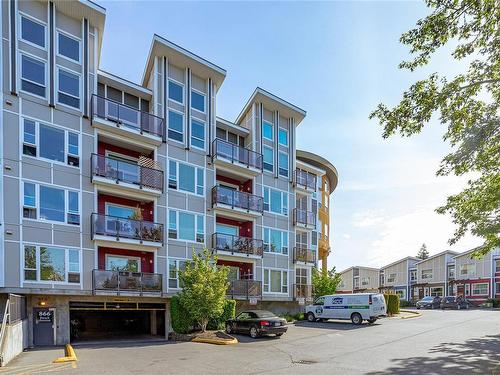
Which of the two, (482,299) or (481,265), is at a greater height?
(481,265)

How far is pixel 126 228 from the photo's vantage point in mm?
21812

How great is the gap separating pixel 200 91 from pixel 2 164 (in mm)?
13078

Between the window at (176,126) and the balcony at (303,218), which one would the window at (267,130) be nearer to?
the balcony at (303,218)

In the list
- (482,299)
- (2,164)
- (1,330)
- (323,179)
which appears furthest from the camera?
(482,299)

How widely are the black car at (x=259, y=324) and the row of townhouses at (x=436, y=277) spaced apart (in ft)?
137

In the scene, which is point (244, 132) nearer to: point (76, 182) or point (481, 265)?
point (76, 182)

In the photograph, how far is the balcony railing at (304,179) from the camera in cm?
3216

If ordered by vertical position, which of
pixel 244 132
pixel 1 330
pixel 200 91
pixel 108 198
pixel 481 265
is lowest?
pixel 481 265

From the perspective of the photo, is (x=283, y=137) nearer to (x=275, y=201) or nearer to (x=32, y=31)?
(x=275, y=201)

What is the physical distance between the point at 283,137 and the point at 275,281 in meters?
11.4

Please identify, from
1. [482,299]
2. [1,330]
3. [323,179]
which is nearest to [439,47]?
[1,330]

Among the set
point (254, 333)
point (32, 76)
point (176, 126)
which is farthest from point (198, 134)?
point (254, 333)

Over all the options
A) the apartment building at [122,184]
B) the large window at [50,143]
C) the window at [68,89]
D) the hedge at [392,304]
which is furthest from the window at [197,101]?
the hedge at [392,304]

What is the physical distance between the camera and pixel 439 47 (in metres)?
9.84
